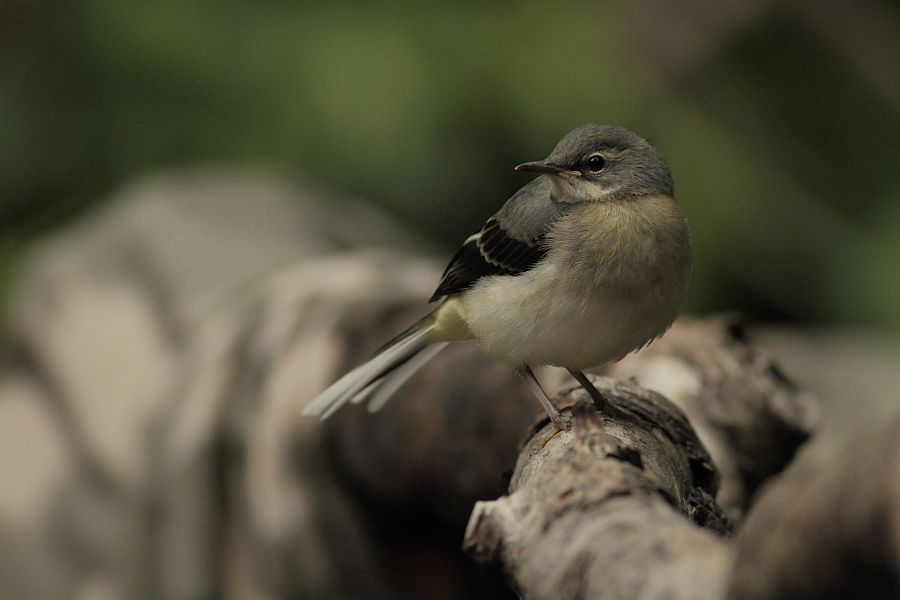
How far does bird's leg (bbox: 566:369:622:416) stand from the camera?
296 cm

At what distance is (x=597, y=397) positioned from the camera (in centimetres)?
317

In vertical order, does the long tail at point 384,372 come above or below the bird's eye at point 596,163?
below

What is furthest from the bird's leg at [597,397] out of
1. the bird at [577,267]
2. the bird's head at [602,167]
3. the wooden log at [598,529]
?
the bird's head at [602,167]

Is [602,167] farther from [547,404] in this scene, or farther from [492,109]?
[492,109]

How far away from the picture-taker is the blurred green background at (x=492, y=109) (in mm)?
7574

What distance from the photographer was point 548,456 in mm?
2494

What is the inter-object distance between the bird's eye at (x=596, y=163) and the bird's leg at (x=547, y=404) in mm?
670

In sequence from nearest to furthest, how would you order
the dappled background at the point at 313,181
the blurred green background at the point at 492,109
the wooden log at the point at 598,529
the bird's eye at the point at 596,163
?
the wooden log at the point at 598,529, the bird's eye at the point at 596,163, the dappled background at the point at 313,181, the blurred green background at the point at 492,109

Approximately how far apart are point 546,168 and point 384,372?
3.35 feet

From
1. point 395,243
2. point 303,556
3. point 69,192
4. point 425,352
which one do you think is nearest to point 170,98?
point 69,192

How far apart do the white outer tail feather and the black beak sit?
79 centimetres

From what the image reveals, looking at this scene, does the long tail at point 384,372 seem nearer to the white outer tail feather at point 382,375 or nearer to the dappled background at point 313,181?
the white outer tail feather at point 382,375

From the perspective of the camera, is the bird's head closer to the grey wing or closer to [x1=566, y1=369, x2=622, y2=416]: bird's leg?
the grey wing

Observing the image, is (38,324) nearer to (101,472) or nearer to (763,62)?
(101,472)
